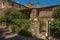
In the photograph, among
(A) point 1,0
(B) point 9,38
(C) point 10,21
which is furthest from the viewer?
(A) point 1,0

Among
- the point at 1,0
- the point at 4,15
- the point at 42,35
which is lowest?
the point at 42,35

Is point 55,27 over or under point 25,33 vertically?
over

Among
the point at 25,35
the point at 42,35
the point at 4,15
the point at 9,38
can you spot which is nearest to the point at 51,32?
the point at 42,35

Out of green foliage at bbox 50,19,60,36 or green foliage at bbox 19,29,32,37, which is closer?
green foliage at bbox 50,19,60,36

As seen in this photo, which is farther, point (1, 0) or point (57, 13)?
point (1, 0)

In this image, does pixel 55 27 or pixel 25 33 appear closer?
pixel 55 27

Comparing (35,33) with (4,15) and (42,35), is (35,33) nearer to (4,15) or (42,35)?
(42,35)

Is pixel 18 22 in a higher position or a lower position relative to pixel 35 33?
higher

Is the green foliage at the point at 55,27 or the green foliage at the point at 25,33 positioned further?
the green foliage at the point at 25,33

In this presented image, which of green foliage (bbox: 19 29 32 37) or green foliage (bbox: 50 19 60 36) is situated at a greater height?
green foliage (bbox: 50 19 60 36)

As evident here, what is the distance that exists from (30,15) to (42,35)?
9029mm

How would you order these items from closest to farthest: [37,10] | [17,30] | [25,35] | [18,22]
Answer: [25,35], [17,30], [18,22], [37,10]

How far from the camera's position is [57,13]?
845 inches

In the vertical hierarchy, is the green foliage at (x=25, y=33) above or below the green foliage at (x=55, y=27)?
below
